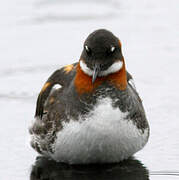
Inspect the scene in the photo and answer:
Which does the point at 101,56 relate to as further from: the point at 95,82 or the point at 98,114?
the point at 98,114

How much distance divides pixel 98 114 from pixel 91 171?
94 cm

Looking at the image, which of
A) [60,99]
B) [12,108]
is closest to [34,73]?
[12,108]

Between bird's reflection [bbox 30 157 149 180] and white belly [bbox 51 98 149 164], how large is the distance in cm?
20

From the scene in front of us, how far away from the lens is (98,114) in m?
8.88

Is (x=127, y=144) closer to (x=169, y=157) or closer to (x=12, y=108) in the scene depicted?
(x=169, y=157)

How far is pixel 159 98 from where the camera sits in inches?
469

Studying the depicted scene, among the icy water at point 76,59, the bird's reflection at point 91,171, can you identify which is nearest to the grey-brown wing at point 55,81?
the icy water at point 76,59

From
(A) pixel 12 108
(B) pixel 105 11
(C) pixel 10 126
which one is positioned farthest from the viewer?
(B) pixel 105 11

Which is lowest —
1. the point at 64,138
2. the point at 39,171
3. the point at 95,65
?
the point at 39,171

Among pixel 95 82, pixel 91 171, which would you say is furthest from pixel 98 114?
pixel 91 171

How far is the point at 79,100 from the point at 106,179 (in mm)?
1136

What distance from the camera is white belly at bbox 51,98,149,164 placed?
8.88 meters

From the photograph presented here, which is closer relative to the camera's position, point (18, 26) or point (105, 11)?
point (18, 26)

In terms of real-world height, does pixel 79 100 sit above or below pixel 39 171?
above
